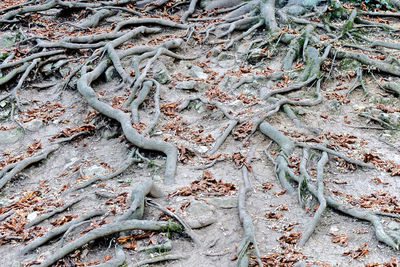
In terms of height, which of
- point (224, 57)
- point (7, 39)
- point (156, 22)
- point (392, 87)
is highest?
point (7, 39)

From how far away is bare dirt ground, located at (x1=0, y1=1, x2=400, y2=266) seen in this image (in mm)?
5039

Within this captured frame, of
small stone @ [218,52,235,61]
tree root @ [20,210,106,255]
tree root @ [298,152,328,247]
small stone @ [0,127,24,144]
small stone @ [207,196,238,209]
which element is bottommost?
small stone @ [218,52,235,61]

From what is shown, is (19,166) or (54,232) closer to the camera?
(54,232)

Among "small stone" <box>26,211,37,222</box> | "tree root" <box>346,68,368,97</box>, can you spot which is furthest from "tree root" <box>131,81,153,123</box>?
"tree root" <box>346,68,368,97</box>

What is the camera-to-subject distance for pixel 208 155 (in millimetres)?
6859

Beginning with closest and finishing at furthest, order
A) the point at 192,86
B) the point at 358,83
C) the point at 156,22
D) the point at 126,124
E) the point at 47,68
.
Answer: the point at 126,124 → the point at 358,83 → the point at 192,86 → the point at 47,68 → the point at 156,22

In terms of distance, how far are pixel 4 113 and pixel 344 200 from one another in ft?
23.0

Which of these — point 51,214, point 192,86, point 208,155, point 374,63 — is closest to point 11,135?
point 51,214

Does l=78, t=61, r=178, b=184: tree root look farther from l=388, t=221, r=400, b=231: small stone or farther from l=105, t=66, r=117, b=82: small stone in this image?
l=388, t=221, r=400, b=231: small stone

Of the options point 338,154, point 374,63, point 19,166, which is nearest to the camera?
point 338,154

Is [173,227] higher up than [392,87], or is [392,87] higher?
[173,227]

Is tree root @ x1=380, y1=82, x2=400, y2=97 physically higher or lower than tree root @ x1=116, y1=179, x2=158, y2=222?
lower

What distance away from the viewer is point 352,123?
7445 mm

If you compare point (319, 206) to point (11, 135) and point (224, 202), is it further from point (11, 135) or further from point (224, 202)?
point (11, 135)
